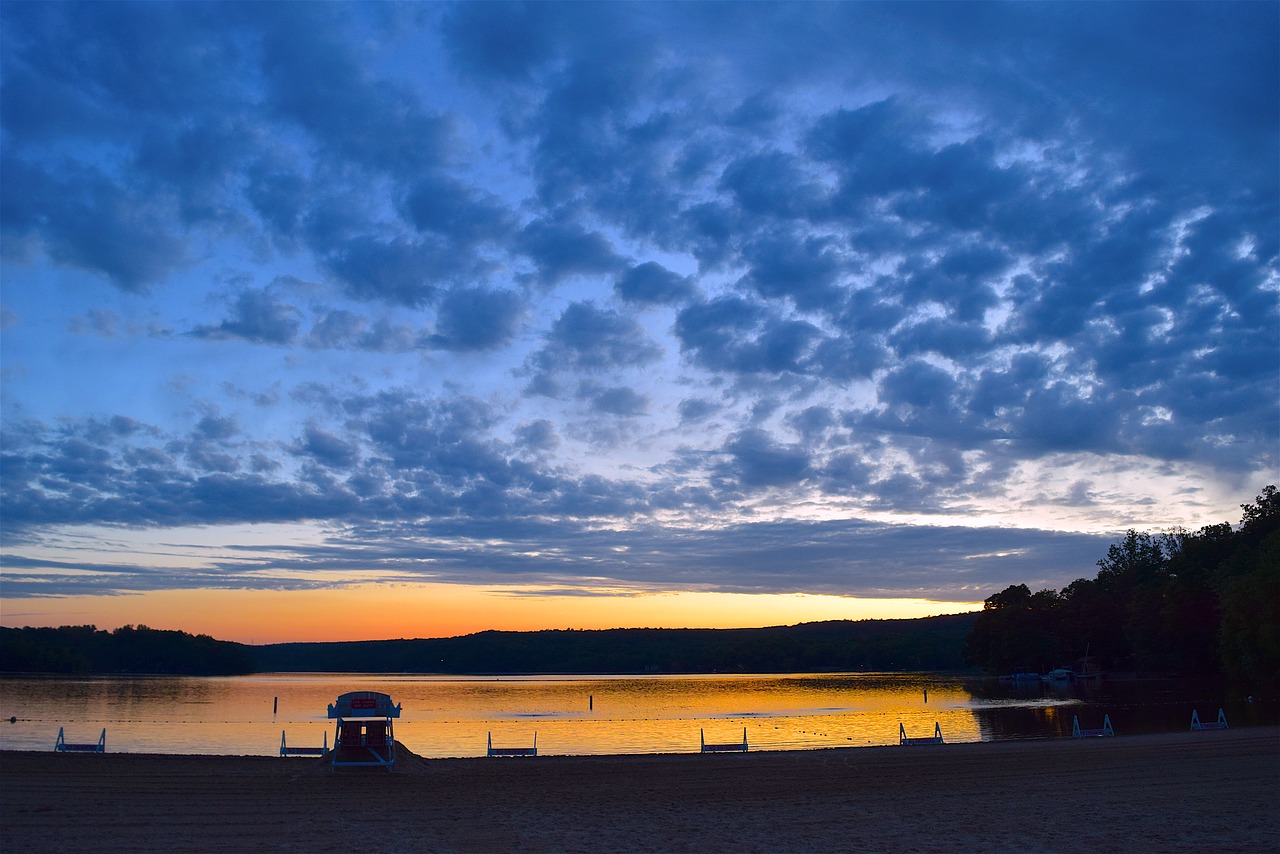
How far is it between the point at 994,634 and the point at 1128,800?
11765 cm

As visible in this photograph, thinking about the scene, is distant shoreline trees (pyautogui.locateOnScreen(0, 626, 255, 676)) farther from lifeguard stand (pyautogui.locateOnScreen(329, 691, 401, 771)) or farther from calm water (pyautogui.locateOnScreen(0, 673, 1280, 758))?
lifeguard stand (pyautogui.locateOnScreen(329, 691, 401, 771))

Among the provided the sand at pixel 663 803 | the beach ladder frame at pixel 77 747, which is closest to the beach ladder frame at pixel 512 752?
the sand at pixel 663 803

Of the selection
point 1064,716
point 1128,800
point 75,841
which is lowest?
point 1064,716

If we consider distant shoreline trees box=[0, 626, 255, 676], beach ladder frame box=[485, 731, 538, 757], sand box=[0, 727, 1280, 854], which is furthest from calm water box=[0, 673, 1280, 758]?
distant shoreline trees box=[0, 626, 255, 676]

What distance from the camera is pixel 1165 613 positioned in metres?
92.6

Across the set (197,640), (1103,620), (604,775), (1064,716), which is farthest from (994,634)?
(197,640)

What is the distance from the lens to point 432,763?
2825 cm

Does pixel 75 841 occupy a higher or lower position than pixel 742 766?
higher


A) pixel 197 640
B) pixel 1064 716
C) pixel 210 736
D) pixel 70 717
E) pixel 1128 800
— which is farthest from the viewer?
pixel 197 640

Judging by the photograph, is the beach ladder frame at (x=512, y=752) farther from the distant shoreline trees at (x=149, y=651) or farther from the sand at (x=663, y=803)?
the distant shoreline trees at (x=149, y=651)

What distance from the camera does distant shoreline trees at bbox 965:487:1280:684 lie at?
63.9 metres

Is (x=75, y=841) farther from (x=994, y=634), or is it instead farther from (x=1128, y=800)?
(x=994, y=634)

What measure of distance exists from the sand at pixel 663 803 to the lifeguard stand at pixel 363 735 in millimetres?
662

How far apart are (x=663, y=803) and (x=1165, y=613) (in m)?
90.5
